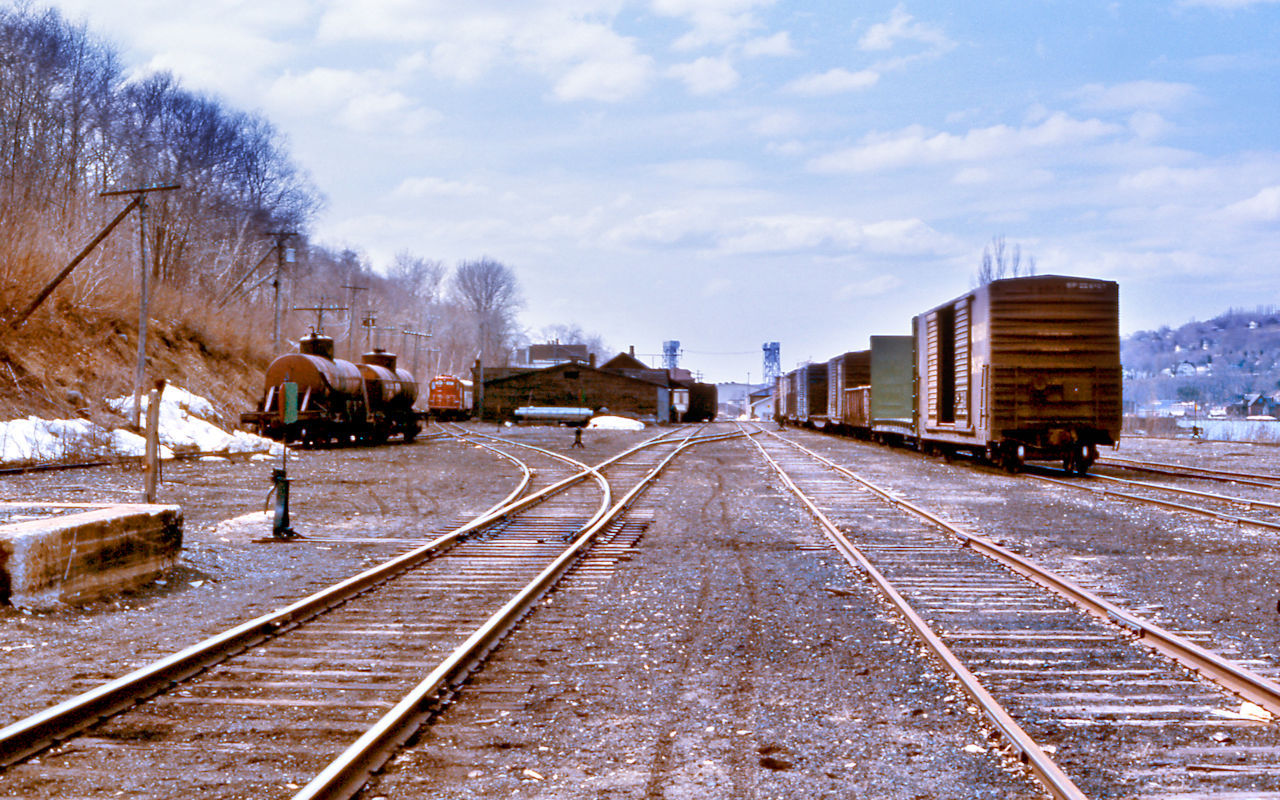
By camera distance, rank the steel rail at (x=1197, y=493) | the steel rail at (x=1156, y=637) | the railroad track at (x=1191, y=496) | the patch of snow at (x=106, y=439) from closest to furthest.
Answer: the steel rail at (x=1156, y=637), the railroad track at (x=1191, y=496), the steel rail at (x=1197, y=493), the patch of snow at (x=106, y=439)

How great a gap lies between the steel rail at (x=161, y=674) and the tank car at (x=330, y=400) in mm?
18758

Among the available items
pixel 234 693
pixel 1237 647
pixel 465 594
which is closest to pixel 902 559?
pixel 1237 647

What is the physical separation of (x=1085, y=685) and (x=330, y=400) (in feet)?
90.2

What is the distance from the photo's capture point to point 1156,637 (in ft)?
20.8

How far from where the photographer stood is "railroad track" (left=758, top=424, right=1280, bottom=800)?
Answer: 4.10 m

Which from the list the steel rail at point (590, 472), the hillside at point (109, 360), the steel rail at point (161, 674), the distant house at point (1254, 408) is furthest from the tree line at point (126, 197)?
the distant house at point (1254, 408)

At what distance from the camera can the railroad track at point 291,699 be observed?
4.01 metres

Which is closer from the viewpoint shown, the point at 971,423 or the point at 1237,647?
the point at 1237,647

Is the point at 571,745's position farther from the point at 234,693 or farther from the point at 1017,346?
the point at 1017,346

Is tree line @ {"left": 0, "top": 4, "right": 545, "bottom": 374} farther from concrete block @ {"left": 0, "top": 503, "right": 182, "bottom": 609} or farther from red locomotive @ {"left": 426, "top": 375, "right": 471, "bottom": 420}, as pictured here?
concrete block @ {"left": 0, "top": 503, "right": 182, "bottom": 609}

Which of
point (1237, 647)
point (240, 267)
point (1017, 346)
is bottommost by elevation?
point (1237, 647)

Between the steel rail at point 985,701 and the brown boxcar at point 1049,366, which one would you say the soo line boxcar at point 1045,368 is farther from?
the steel rail at point 985,701

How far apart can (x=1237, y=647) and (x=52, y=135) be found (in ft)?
167

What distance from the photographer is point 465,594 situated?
26.5ft
